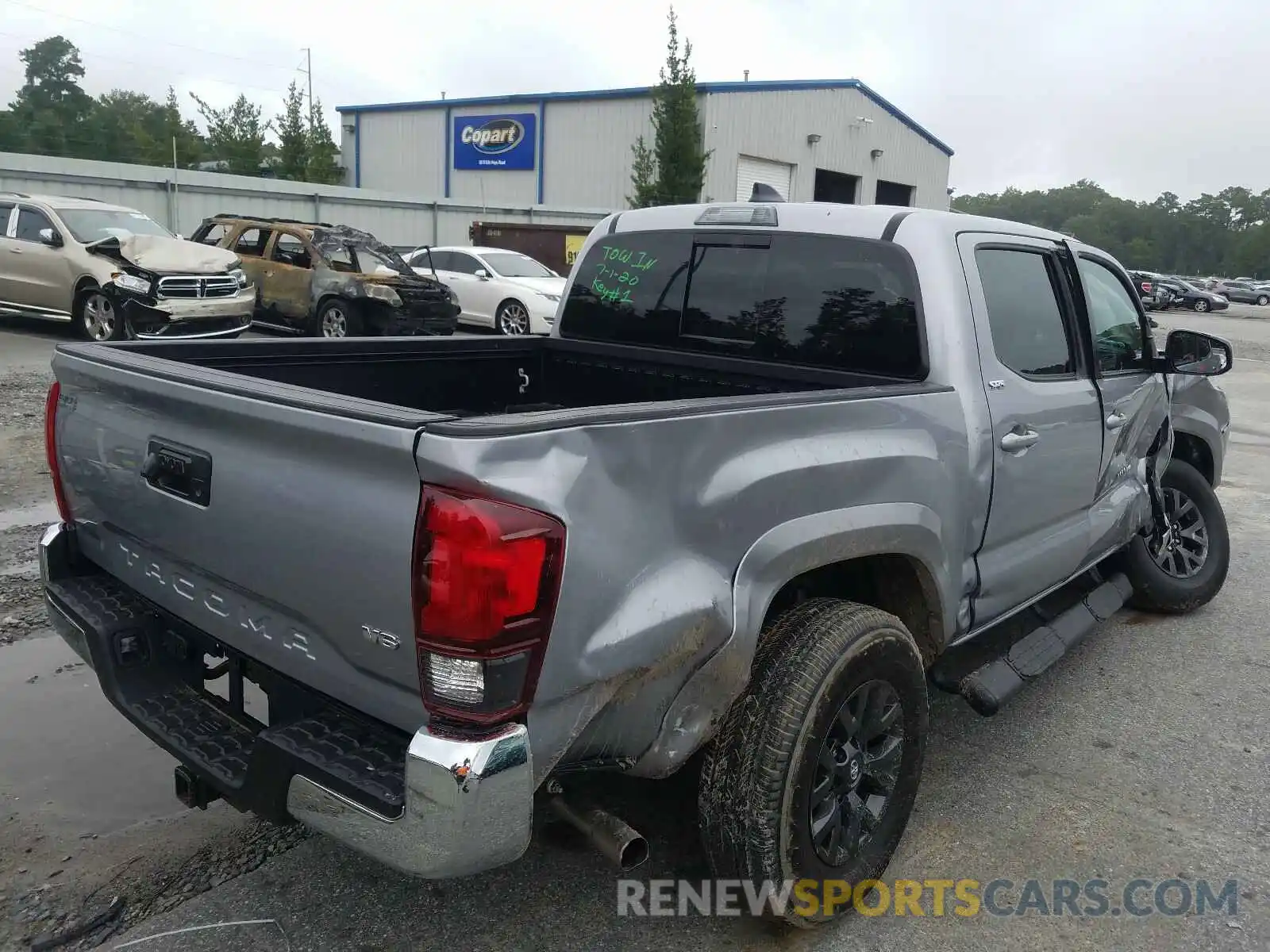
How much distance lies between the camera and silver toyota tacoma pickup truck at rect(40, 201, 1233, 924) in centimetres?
194

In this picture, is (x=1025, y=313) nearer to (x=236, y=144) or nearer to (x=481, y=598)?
Result: (x=481, y=598)

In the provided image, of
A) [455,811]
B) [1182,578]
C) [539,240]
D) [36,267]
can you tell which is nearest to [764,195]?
[455,811]

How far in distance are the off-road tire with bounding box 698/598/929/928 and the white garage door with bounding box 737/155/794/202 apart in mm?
30831

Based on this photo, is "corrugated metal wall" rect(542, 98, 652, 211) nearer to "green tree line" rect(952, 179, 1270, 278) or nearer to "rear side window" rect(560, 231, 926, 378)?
"rear side window" rect(560, 231, 926, 378)

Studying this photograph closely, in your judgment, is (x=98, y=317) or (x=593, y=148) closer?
(x=98, y=317)

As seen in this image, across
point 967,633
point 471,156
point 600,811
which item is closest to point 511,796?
point 600,811

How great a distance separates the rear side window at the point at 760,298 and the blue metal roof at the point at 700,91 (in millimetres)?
29325

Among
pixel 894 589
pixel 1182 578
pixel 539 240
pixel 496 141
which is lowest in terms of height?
pixel 1182 578

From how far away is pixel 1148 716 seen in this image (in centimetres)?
411

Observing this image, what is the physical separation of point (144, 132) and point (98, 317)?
5280 centimetres

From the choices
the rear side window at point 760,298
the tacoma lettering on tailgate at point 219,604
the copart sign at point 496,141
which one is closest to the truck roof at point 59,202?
the rear side window at point 760,298

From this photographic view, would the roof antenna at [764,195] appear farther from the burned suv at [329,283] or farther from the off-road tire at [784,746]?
the burned suv at [329,283]

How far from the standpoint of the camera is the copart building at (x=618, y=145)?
108 ft

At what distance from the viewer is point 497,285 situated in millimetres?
16438
